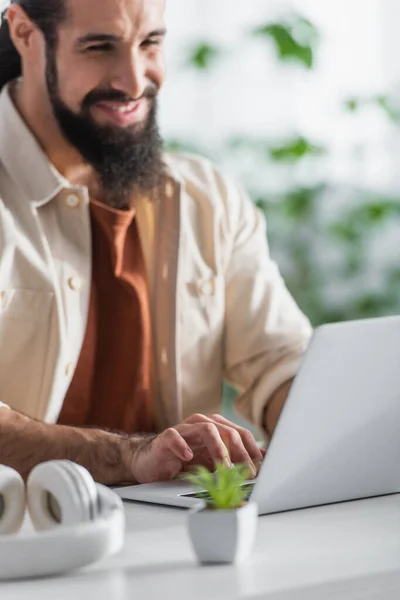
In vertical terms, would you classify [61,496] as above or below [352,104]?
above

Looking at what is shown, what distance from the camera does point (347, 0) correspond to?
12.8ft

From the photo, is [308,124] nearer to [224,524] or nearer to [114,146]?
[114,146]

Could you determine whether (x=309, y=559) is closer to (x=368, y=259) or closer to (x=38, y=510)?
(x=38, y=510)

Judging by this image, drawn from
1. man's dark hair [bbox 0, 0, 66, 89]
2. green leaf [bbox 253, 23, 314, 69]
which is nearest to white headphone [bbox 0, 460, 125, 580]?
man's dark hair [bbox 0, 0, 66, 89]

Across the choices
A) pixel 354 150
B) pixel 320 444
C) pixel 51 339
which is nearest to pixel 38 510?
pixel 320 444

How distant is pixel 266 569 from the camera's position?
1026 mm

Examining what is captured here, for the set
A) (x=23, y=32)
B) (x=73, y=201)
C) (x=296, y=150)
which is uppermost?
(x=23, y=32)

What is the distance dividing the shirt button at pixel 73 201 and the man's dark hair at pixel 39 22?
28 cm

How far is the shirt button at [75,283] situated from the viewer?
2049mm

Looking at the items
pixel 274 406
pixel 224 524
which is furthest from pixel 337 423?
pixel 274 406

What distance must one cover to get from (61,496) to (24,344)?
957 mm

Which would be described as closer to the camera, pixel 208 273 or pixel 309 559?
pixel 309 559

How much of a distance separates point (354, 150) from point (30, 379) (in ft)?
7.09

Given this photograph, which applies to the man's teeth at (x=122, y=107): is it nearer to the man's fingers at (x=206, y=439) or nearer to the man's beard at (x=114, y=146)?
the man's beard at (x=114, y=146)
